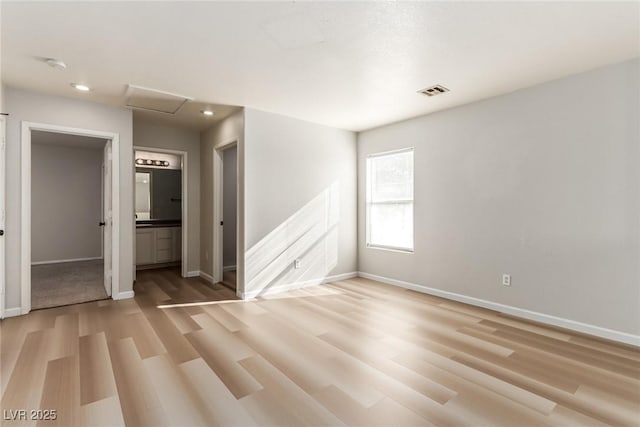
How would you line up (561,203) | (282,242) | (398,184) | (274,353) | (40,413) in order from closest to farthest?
1. (40,413)
2. (274,353)
3. (561,203)
4. (282,242)
5. (398,184)

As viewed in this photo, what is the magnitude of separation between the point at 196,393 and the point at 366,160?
419 cm

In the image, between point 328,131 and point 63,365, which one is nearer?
point 63,365

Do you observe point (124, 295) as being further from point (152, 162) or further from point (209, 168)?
point (152, 162)

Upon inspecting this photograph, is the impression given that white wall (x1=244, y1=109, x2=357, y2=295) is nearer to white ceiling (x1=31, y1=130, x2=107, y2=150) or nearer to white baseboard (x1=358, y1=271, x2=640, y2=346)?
white baseboard (x1=358, y1=271, x2=640, y2=346)

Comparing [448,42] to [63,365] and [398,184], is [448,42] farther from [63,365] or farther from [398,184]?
[63,365]

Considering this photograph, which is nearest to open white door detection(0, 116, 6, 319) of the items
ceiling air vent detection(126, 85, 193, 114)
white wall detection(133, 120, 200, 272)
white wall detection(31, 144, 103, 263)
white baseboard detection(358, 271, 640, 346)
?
ceiling air vent detection(126, 85, 193, 114)

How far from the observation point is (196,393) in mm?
1956

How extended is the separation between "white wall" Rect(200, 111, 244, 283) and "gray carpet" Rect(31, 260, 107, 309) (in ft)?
4.93

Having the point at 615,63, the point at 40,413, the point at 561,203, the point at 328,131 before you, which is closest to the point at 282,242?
the point at 328,131

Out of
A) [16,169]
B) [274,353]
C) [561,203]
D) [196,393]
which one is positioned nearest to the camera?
[196,393]

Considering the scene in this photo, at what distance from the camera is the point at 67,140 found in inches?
234

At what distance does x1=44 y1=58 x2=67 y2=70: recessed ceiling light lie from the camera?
8.93ft

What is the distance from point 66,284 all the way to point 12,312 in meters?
1.43

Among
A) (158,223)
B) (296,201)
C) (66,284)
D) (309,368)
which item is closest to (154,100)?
(296,201)
